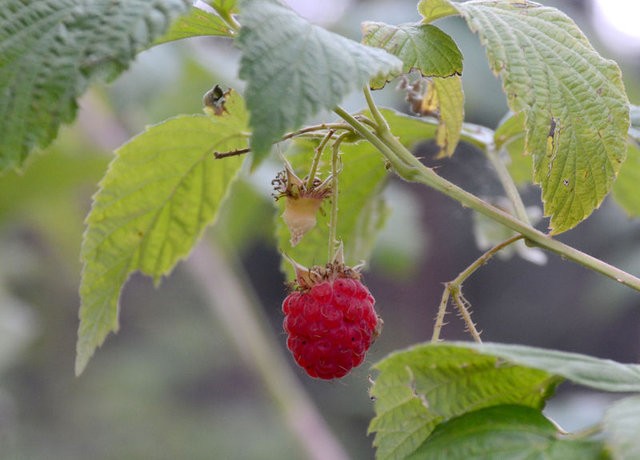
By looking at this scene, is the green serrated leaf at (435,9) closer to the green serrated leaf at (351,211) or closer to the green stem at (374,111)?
the green stem at (374,111)

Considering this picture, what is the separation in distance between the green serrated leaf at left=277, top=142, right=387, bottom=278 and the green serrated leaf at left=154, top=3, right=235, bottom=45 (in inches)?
10.6

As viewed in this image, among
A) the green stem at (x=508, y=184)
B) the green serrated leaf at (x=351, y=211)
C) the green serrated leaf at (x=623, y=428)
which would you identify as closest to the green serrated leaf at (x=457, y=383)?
the green serrated leaf at (x=623, y=428)

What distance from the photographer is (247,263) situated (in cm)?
583

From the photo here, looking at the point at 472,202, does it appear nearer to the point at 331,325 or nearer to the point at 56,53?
the point at 331,325

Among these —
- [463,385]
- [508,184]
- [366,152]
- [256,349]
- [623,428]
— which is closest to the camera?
[623,428]

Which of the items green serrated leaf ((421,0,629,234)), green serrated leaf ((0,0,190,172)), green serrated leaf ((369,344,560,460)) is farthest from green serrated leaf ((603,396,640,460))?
green serrated leaf ((0,0,190,172))

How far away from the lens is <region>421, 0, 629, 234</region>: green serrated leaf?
35.5 inches

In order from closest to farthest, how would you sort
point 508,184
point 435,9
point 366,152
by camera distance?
1. point 435,9
2. point 508,184
3. point 366,152

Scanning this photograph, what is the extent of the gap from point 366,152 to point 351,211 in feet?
0.35

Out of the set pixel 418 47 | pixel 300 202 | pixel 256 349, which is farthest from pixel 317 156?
pixel 256 349

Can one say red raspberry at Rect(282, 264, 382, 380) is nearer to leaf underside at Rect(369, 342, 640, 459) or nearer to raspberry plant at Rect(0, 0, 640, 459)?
raspberry plant at Rect(0, 0, 640, 459)

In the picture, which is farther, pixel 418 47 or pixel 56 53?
pixel 418 47

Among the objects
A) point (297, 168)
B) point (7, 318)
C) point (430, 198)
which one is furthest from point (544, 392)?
point (430, 198)

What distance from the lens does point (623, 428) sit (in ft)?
2.20
